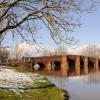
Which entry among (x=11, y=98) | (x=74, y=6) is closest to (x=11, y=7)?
(x=74, y=6)

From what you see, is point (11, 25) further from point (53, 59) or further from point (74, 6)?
point (53, 59)

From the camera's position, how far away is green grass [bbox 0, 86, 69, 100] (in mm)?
21858

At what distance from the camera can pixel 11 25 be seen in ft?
73.4

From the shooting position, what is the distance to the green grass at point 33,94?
2186 centimetres

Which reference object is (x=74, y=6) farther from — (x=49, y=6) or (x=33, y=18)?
(x=33, y=18)

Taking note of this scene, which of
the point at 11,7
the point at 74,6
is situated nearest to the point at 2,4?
the point at 11,7

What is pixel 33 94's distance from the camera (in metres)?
23.2

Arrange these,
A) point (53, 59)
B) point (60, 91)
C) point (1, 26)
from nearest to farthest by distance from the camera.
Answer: point (1, 26) → point (60, 91) → point (53, 59)

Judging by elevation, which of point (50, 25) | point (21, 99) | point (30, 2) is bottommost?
point (21, 99)

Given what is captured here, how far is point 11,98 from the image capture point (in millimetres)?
21469

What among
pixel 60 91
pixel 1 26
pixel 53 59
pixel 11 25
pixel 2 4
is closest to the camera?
pixel 2 4

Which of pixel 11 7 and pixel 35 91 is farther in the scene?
pixel 35 91

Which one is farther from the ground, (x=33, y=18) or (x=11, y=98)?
(x=33, y=18)

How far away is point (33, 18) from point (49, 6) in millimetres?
1717
